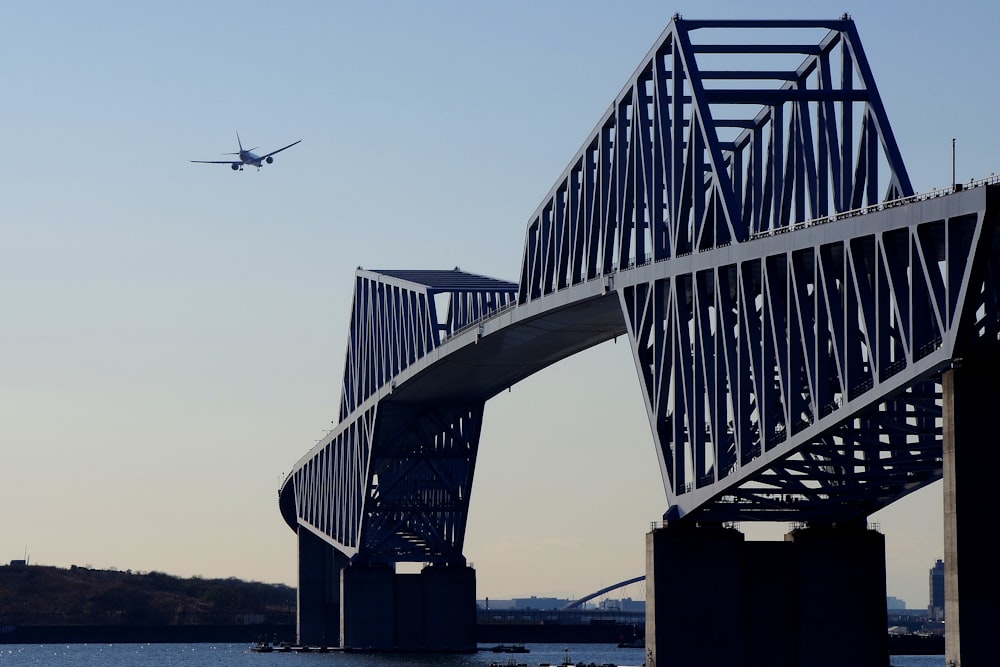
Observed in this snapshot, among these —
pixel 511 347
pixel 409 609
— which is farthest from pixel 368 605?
pixel 511 347

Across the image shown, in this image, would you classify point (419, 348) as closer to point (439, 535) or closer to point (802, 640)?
point (439, 535)

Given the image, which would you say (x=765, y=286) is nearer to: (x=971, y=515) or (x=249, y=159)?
(x=971, y=515)

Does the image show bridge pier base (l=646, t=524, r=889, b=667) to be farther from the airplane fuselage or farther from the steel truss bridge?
the airplane fuselage

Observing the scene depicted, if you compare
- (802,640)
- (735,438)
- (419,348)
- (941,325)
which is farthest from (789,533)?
(419,348)

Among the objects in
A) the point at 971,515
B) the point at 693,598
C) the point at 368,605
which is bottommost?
the point at 368,605

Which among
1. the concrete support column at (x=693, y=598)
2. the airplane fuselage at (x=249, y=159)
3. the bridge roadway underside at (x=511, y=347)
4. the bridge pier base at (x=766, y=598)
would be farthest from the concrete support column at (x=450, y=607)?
the concrete support column at (x=693, y=598)

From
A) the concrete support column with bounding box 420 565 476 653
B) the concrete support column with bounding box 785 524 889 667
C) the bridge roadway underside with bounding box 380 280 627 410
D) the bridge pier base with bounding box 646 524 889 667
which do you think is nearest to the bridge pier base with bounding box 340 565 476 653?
the concrete support column with bounding box 420 565 476 653
